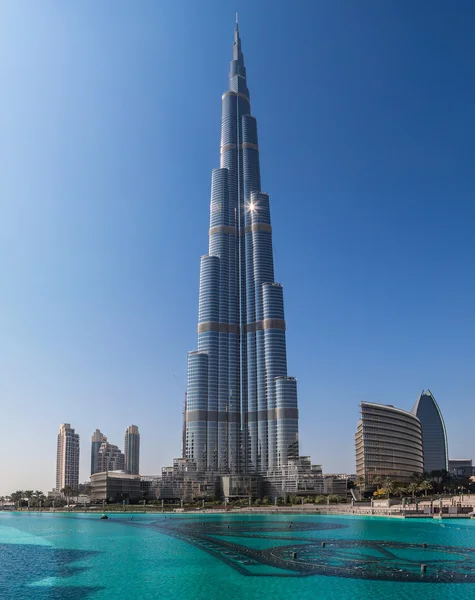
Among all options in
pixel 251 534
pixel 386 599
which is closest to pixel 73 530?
pixel 251 534

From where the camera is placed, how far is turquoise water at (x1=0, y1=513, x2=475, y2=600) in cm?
7119

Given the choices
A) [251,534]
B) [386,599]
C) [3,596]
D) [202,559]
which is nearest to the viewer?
[386,599]

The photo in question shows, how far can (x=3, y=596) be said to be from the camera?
7200 cm

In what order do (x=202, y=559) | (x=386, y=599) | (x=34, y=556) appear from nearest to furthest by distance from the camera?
(x=386, y=599) < (x=202, y=559) < (x=34, y=556)

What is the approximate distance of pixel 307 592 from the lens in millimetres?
69500

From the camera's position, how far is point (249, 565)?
87625mm

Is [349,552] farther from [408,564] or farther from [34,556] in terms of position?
[34,556]

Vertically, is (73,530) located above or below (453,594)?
below

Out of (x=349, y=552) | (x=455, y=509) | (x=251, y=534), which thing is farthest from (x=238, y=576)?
(x=455, y=509)

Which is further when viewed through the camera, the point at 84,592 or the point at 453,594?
the point at 84,592

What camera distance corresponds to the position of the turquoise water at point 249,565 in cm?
7119

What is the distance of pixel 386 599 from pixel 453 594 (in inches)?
321

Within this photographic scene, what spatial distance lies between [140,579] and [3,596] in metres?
17.7

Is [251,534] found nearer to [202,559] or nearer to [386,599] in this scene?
[202,559]
